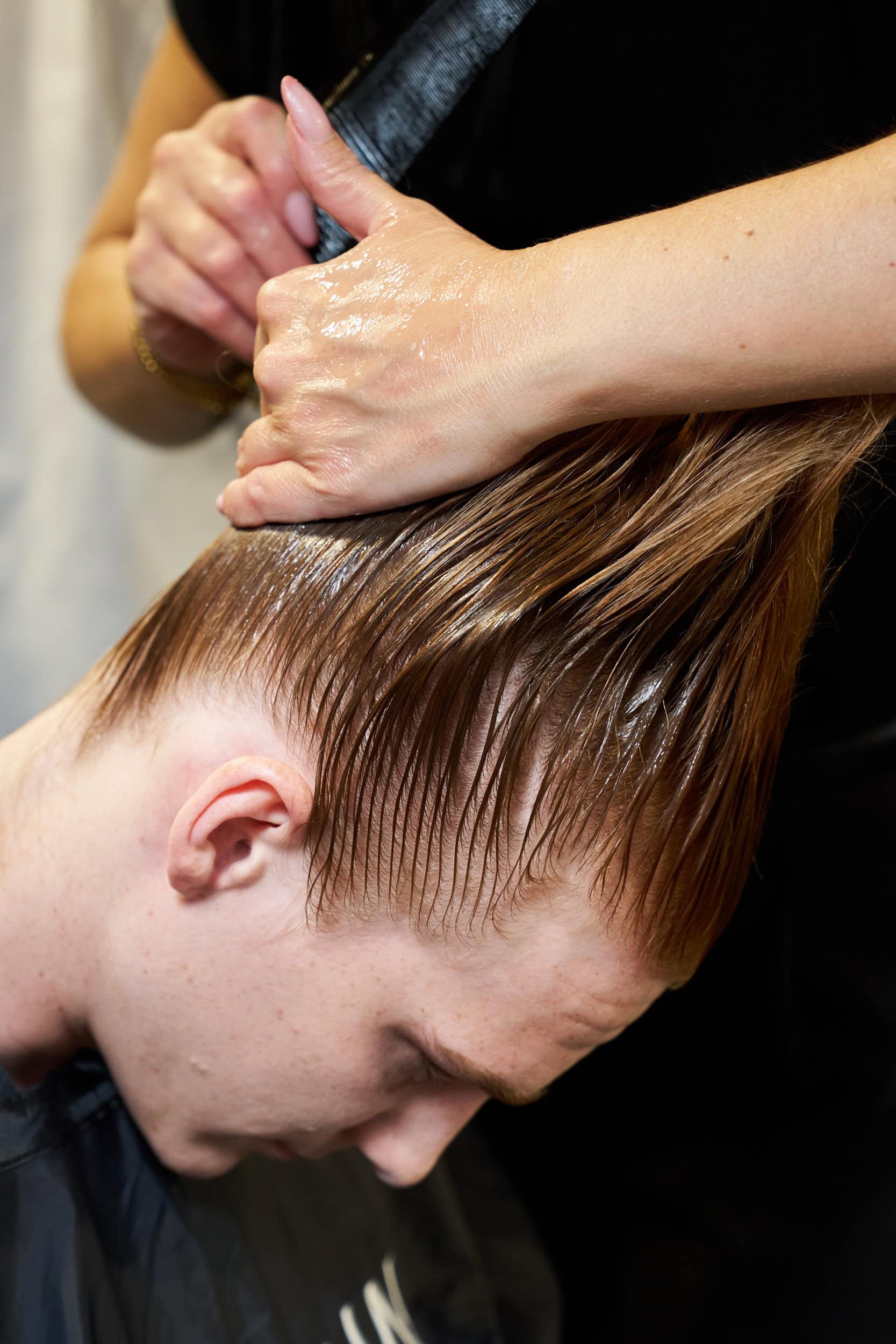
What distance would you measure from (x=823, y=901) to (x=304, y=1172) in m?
0.58

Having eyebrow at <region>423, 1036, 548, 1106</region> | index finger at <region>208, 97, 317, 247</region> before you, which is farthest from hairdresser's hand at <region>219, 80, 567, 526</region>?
eyebrow at <region>423, 1036, 548, 1106</region>

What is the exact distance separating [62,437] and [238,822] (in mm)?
1384

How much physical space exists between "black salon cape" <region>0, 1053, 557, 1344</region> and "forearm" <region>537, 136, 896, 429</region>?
2.13ft

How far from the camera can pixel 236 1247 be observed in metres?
0.94

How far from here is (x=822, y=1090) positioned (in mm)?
956

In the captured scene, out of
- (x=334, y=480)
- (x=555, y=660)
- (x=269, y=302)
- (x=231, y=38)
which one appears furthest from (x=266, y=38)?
(x=555, y=660)

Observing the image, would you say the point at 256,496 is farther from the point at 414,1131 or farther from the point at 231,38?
the point at 231,38

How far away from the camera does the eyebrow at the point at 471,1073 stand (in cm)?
68

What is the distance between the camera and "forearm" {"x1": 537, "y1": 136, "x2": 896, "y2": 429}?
0.48m

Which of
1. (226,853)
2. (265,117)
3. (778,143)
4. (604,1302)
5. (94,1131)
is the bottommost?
(604,1302)

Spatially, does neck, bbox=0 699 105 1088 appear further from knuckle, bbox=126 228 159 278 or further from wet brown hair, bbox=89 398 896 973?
knuckle, bbox=126 228 159 278

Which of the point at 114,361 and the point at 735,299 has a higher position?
the point at 114,361

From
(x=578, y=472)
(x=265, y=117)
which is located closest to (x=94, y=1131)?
(x=578, y=472)

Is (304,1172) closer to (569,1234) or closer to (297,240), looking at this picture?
(569,1234)
